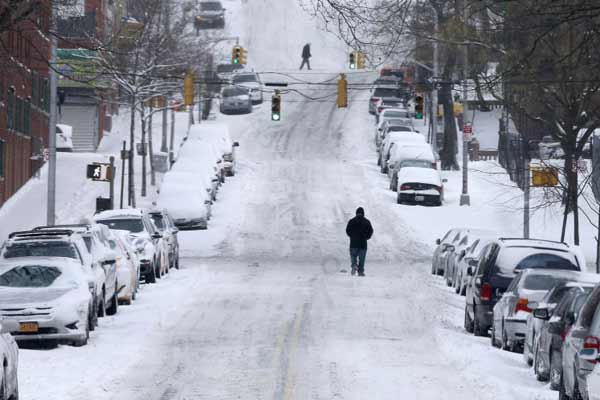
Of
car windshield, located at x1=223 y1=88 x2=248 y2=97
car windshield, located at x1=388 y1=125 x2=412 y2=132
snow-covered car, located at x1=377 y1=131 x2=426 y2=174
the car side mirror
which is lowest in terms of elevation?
the car side mirror

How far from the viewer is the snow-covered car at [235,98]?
85.7m

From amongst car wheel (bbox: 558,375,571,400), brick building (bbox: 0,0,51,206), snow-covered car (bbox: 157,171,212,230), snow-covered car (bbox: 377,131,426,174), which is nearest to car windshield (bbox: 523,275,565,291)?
car wheel (bbox: 558,375,571,400)

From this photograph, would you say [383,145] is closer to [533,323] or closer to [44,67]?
[44,67]

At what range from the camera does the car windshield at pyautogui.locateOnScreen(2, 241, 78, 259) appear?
23.3 meters

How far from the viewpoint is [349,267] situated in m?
39.6

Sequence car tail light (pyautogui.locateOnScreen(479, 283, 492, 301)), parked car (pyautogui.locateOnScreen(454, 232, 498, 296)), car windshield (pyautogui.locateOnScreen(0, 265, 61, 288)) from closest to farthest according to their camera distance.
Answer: car windshield (pyautogui.locateOnScreen(0, 265, 61, 288))
car tail light (pyautogui.locateOnScreen(479, 283, 492, 301))
parked car (pyautogui.locateOnScreen(454, 232, 498, 296))

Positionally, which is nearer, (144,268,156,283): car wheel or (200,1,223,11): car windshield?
(144,268,156,283): car wheel

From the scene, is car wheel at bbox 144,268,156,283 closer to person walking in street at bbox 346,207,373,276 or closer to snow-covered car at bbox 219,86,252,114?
person walking in street at bbox 346,207,373,276

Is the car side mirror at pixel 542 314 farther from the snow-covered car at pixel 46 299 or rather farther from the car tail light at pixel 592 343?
the snow-covered car at pixel 46 299

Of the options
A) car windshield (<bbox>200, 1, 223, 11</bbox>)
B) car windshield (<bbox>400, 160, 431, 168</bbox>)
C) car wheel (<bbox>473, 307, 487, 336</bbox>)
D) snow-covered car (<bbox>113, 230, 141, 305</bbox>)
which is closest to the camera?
car wheel (<bbox>473, 307, 487, 336</bbox>)

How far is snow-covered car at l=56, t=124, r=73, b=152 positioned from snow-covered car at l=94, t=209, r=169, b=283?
105 feet

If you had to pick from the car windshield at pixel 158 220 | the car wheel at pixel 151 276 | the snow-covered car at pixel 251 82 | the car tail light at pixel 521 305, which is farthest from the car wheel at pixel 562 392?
the snow-covered car at pixel 251 82

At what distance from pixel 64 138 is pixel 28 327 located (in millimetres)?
48055

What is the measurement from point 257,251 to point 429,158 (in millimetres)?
17271
